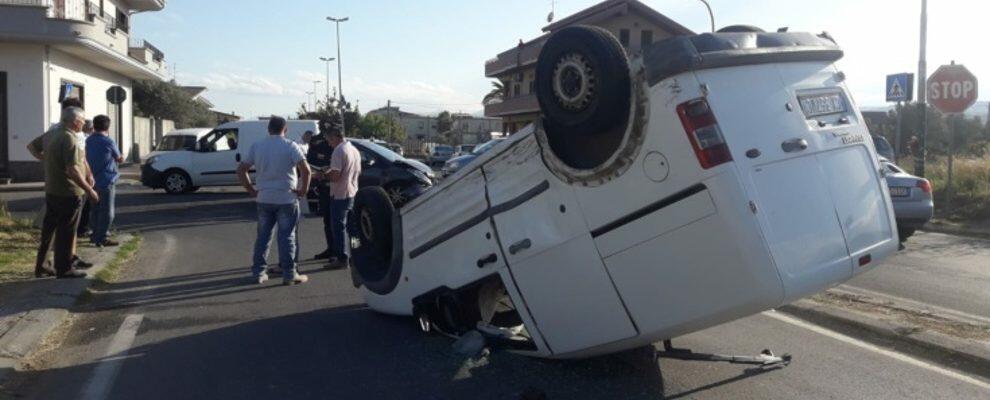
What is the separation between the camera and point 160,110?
5541cm

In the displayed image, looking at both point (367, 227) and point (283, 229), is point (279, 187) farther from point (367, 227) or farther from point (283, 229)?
point (367, 227)

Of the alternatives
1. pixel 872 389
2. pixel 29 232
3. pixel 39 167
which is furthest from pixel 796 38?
pixel 39 167

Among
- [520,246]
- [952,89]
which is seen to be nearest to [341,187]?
[520,246]

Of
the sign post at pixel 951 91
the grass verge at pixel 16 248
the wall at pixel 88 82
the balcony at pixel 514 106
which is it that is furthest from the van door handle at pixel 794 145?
the balcony at pixel 514 106

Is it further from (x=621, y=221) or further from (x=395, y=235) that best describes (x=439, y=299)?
(x=621, y=221)

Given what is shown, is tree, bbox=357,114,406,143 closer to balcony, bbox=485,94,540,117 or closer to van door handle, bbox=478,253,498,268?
balcony, bbox=485,94,540,117

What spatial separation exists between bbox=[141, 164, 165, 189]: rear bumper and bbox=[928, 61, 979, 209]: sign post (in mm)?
18060

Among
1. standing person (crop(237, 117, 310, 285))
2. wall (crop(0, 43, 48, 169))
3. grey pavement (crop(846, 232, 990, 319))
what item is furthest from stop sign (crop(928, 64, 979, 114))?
wall (crop(0, 43, 48, 169))

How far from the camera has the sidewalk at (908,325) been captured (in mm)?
6102

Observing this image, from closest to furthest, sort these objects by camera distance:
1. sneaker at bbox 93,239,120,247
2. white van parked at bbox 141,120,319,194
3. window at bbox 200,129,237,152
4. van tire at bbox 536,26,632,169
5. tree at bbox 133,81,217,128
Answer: van tire at bbox 536,26,632,169 < sneaker at bbox 93,239,120,247 < white van parked at bbox 141,120,319,194 < window at bbox 200,129,237,152 < tree at bbox 133,81,217,128

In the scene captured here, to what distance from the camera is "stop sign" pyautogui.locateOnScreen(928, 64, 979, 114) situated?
18.2 m

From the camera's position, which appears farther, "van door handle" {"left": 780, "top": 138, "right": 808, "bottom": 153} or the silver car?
the silver car

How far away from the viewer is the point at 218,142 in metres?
21.7

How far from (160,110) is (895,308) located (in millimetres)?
54172
